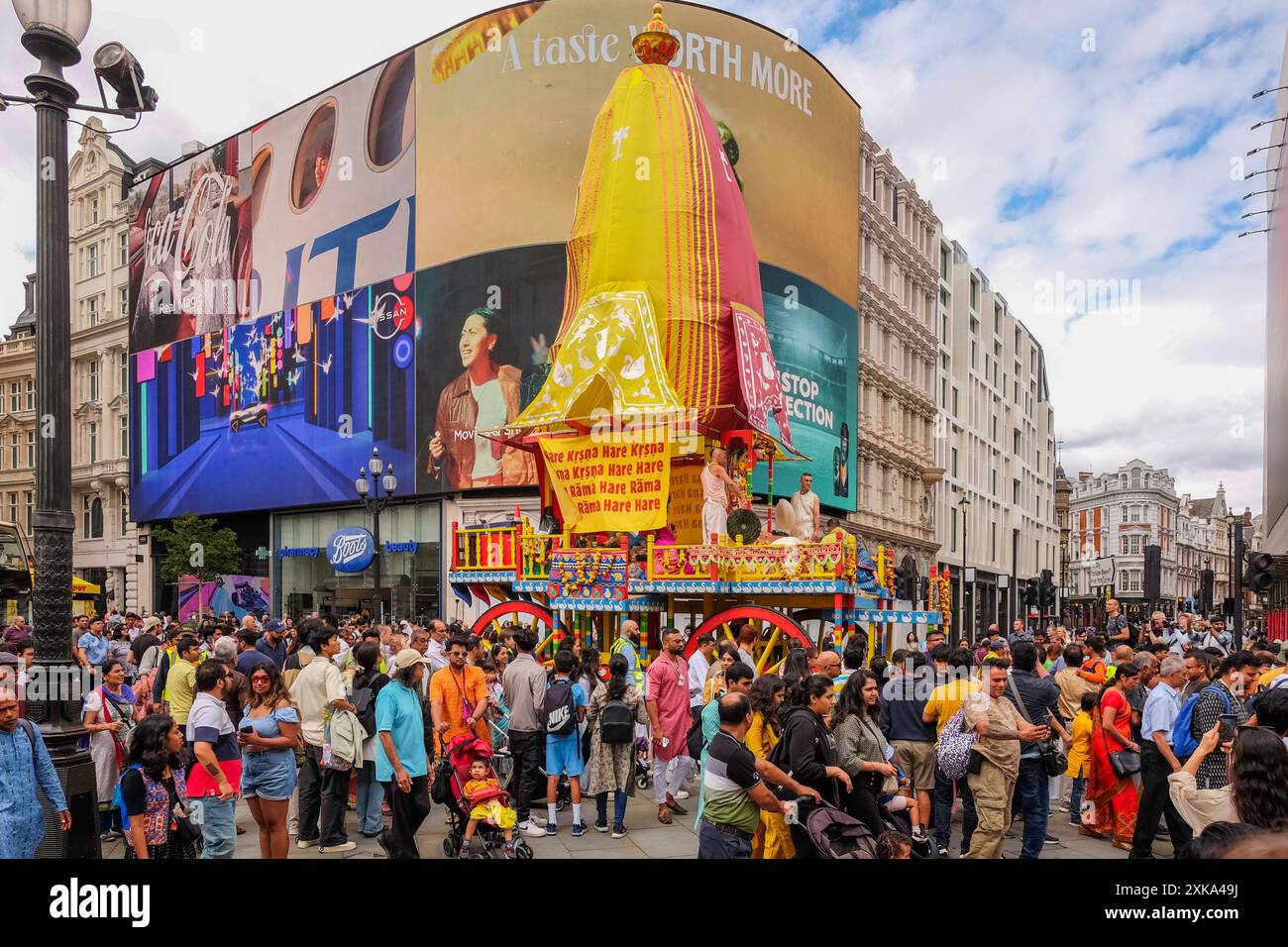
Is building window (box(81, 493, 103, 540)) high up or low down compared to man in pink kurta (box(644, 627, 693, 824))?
up

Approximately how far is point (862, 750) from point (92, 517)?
175ft

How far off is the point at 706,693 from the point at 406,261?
27.8 m

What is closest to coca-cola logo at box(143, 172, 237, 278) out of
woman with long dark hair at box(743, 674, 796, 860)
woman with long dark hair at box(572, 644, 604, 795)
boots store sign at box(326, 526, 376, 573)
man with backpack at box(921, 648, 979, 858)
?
boots store sign at box(326, 526, 376, 573)

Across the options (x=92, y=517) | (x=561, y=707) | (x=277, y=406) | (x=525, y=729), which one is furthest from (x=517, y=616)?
(x=92, y=517)

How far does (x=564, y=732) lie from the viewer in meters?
9.41

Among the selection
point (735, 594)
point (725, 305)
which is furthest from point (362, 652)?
point (725, 305)

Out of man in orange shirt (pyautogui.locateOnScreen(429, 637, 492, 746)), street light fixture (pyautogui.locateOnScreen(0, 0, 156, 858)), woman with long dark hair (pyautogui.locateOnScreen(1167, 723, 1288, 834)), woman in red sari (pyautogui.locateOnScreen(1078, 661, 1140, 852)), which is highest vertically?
street light fixture (pyautogui.locateOnScreen(0, 0, 156, 858))

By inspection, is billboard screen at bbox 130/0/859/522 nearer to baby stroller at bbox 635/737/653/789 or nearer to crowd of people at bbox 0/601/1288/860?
baby stroller at bbox 635/737/653/789

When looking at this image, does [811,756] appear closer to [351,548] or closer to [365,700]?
[365,700]

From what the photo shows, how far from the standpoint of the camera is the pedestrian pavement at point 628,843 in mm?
8703

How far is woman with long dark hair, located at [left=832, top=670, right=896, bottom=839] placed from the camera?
21.3 feet

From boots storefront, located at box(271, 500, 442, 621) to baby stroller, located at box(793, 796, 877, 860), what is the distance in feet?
97.6
